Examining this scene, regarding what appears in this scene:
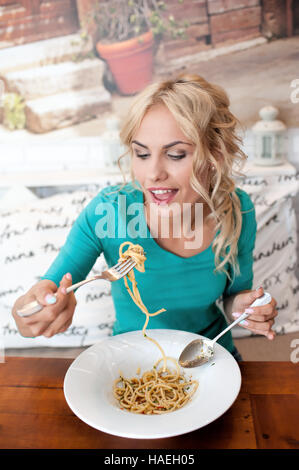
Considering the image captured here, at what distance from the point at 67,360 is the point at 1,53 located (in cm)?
162

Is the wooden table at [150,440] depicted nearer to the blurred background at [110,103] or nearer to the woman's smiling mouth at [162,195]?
the woman's smiling mouth at [162,195]

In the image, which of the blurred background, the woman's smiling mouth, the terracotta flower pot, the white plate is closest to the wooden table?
the white plate

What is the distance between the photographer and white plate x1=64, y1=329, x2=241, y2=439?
0.81 metres

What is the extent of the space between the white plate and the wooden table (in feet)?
0.17

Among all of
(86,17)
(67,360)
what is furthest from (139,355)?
(86,17)

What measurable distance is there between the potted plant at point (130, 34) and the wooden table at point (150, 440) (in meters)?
1.49

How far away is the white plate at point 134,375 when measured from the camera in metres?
0.81

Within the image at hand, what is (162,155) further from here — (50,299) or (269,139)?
(269,139)

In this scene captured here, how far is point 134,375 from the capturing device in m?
1.03

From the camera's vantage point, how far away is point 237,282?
1.37 m

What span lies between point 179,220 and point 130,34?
3.70 feet

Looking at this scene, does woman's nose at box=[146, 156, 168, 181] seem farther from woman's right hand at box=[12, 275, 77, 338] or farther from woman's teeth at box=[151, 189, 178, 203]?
woman's right hand at box=[12, 275, 77, 338]

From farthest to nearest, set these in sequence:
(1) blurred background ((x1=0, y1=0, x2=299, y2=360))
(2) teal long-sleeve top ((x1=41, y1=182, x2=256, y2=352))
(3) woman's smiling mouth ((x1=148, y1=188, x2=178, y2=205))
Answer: (1) blurred background ((x1=0, y1=0, x2=299, y2=360))
(2) teal long-sleeve top ((x1=41, y1=182, x2=256, y2=352))
(3) woman's smiling mouth ((x1=148, y1=188, x2=178, y2=205))
